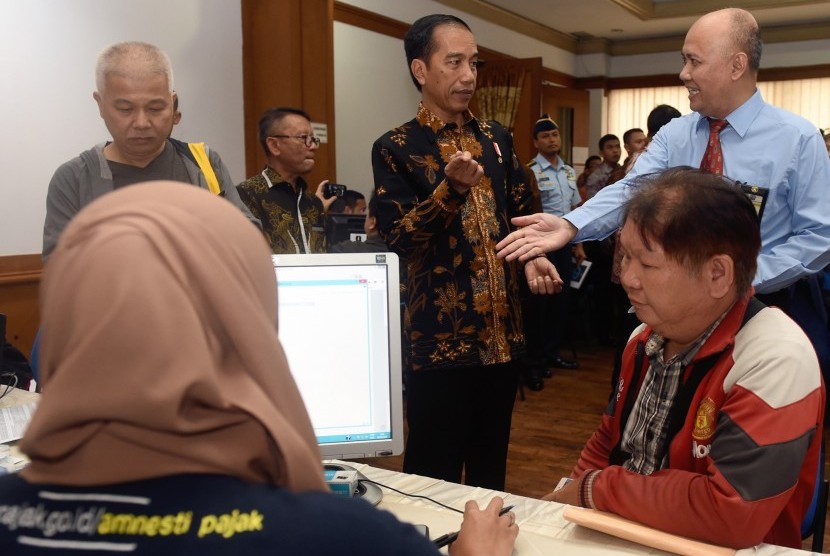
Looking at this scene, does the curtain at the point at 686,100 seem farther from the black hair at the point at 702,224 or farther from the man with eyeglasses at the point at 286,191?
the black hair at the point at 702,224

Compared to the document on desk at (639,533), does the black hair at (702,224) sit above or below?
above

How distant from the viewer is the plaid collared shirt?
4.52 feet

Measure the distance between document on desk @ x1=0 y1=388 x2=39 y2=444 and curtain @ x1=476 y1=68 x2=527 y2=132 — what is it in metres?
5.79

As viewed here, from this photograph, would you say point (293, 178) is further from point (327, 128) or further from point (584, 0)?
point (584, 0)

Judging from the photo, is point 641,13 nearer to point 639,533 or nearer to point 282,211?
point 282,211

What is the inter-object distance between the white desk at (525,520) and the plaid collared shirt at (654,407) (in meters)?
0.19

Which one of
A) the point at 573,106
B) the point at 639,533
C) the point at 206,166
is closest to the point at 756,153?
the point at 639,533

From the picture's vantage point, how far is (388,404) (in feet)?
4.62

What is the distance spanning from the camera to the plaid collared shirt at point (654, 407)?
4.52 feet

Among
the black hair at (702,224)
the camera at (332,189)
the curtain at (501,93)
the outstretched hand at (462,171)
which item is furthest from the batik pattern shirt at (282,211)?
the curtain at (501,93)

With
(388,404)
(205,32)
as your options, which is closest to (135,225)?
(388,404)

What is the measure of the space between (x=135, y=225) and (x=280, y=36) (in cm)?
417

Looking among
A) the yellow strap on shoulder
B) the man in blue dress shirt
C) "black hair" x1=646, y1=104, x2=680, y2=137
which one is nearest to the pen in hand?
the man in blue dress shirt

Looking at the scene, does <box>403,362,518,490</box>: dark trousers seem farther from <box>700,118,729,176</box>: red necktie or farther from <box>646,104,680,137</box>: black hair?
<box>646,104,680,137</box>: black hair
